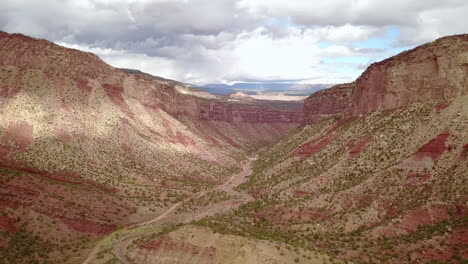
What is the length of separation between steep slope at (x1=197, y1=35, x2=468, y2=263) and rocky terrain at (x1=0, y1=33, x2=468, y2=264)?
0.55ft

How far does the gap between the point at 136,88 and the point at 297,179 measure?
49910 mm

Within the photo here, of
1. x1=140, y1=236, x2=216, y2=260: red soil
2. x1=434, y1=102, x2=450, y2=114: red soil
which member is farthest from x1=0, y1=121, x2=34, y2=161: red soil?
x1=434, y1=102, x2=450, y2=114: red soil

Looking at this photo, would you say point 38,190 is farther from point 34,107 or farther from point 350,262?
point 350,262

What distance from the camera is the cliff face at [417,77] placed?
152ft

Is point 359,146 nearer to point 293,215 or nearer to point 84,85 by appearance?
point 293,215

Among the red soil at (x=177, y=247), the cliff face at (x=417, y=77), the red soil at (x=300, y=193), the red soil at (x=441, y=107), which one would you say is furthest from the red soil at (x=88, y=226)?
the cliff face at (x=417, y=77)

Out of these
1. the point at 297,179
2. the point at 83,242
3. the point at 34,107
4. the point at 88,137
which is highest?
the point at 34,107

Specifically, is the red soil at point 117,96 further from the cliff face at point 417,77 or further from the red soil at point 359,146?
the red soil at point 359,146

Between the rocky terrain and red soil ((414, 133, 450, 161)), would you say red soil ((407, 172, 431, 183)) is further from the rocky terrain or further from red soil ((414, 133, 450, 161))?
red soil ((414, 133, 450, 161))

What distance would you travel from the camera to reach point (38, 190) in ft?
142

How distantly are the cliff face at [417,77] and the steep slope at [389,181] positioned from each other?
5.2 inches

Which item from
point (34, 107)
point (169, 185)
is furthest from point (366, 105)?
point (34, 107)

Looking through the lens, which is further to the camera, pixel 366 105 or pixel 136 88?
pixel 136 88

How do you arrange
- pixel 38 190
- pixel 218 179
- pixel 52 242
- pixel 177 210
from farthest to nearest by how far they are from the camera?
pixel 218 179
pixel 177 210
pixel 38 190
pixel 52 242
